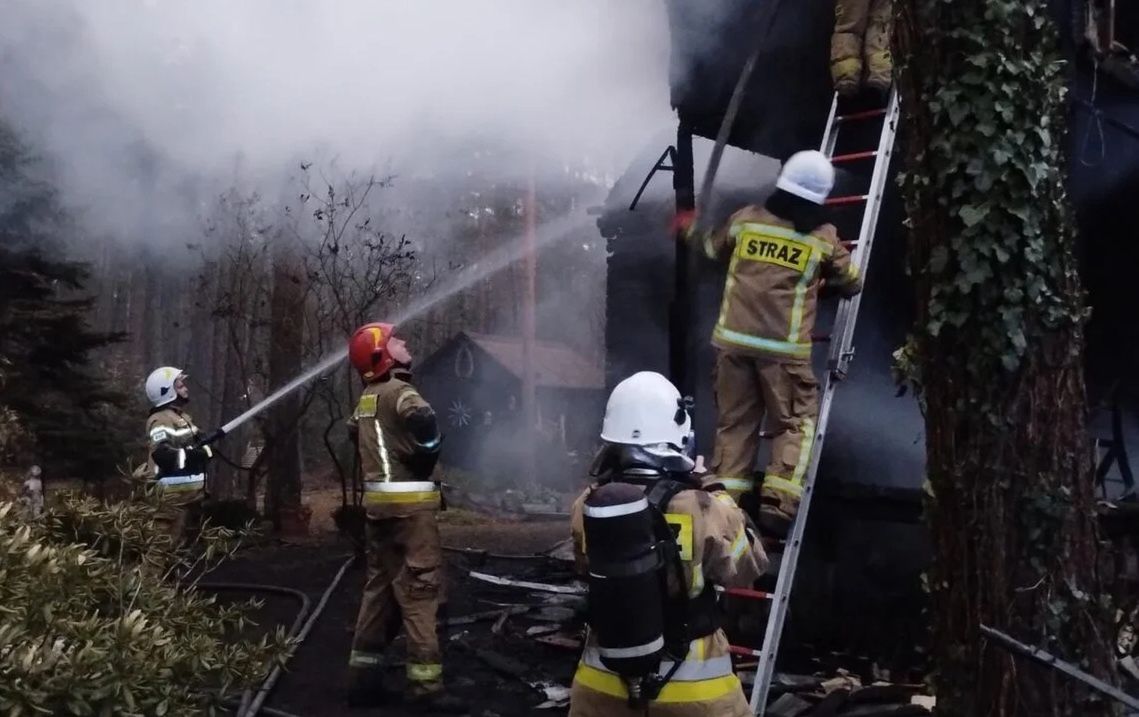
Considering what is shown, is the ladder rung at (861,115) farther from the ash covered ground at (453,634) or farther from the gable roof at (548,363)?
the gable roof at (548,363)

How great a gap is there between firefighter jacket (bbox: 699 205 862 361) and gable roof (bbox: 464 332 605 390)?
1704 cm

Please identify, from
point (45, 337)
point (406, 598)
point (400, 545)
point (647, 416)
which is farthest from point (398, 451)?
point (45, 337)

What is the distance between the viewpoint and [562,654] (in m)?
5.89

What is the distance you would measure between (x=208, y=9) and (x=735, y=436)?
5809 millimetres

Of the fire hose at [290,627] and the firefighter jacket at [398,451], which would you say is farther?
the firefighter jacket at [398,451]

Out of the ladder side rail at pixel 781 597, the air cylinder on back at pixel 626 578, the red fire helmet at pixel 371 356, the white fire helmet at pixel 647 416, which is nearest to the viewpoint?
the air cylinder on back at pixel 626 578

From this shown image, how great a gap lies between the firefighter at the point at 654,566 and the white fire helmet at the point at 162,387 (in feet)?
16.1

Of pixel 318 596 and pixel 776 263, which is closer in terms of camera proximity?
pixel 776 263

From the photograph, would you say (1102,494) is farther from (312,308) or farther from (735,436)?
(312,308)

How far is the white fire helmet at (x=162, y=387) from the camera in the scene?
696 centimetres

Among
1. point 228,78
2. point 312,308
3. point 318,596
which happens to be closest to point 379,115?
point 228,78

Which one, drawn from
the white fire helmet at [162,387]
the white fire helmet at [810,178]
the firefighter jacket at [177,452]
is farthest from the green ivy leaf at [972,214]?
the white fire helmet at [162,387]

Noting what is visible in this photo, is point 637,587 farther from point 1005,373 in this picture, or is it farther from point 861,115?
point 861,115

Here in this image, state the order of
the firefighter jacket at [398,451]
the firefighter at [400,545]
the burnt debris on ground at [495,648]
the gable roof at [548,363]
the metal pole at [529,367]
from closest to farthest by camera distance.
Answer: the burnt debris on ground at [495,648]
the firefighter at [400,545]
the firefighter jacket at [398,451]
the metal pole at [529,367]
the gable roof at [548,363]
